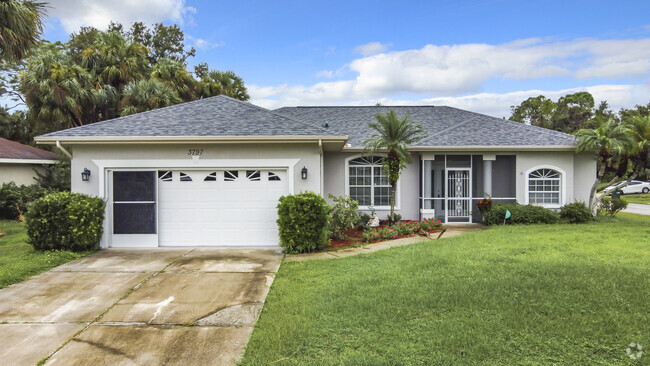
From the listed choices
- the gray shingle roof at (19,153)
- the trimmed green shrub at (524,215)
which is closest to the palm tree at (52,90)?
the gray shingle roof at (19,153)

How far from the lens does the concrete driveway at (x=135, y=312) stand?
3.65 metres

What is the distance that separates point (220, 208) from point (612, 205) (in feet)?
43.3

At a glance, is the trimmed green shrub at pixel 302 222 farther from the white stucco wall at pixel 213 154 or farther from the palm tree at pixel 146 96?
the palm tree at pixel 146 96

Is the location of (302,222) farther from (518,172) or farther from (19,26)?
(19,26)

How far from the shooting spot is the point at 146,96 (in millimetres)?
18141

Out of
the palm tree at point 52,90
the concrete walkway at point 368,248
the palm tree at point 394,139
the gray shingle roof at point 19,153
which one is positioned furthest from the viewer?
the palm tree at point 52,90

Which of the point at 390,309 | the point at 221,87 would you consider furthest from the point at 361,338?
the point at 221,87

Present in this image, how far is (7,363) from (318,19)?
45.4 ft

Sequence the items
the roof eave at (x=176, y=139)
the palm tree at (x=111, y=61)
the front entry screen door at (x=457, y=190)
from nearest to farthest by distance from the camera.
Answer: the roof eave at (x=176, y=139)
the front entry screen door at (x=457, y=190)
the palm tree at (x=111, y=61)

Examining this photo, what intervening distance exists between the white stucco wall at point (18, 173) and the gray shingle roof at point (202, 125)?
27.9ft

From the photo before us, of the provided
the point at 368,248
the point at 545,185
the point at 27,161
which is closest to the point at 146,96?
the point at 27,161

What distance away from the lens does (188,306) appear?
4891 mm

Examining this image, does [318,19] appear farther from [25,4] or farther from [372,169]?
[25,4]

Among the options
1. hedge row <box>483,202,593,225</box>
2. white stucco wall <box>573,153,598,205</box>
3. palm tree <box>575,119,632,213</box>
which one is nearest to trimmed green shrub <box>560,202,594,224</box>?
hedge row <box>483,202,593,225</box>
